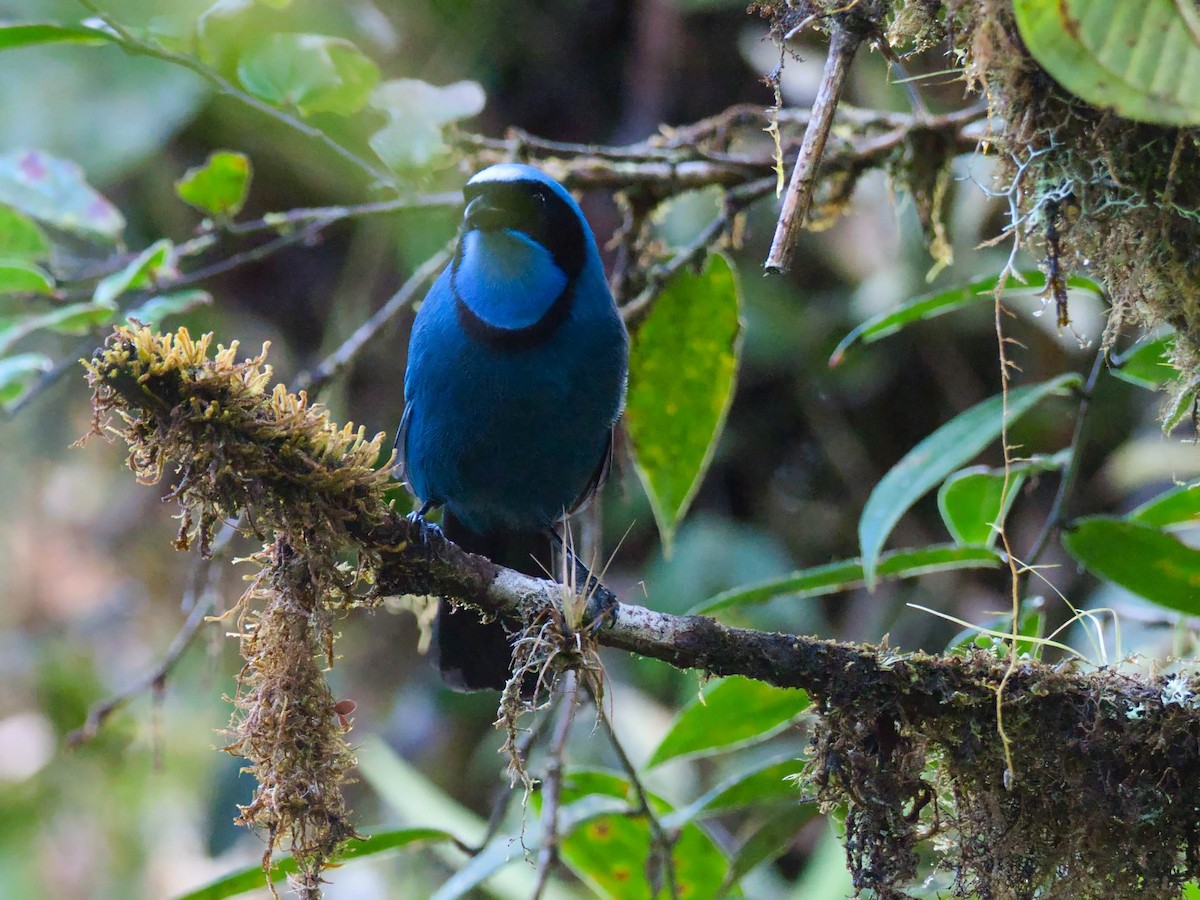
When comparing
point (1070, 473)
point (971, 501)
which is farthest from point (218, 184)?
point (1070, 473)

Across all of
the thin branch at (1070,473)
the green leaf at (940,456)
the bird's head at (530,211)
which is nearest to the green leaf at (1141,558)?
the thin branch at (1070,473)

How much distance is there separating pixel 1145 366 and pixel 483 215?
5.35 ft

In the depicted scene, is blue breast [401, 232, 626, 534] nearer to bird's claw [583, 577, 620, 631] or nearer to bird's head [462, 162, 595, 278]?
bird's head [462, 162, 595, 278]

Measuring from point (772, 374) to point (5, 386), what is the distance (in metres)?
3.13

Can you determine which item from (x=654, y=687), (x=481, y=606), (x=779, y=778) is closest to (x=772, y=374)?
(x=654, y=687)

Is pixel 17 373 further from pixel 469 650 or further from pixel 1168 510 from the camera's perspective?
pixel 1168 510

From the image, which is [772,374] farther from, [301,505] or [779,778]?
[301,505]

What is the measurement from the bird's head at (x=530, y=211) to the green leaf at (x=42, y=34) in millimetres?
939

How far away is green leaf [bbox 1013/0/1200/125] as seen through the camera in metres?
1.47

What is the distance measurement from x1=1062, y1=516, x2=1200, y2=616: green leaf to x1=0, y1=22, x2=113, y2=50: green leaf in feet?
8.13

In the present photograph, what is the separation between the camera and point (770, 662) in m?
2.04

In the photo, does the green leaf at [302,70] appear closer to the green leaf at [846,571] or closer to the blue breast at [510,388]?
the blue breast at [510,388]

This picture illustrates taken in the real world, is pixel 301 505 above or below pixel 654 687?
below

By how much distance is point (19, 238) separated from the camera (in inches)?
114
